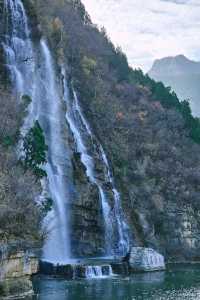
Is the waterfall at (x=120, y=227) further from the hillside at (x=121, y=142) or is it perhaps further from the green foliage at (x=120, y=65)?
the green foliage at (x=120, y=65)

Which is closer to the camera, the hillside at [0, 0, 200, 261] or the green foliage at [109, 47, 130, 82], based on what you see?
the hillside at [0, 0, 200, 261]

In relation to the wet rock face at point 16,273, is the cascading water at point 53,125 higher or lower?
higher

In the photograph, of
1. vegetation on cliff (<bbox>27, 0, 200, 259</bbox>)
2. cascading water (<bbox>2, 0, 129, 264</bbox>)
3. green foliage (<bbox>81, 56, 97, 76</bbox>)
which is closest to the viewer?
cascading water (<bbox>2, 0, 129, 264</bbox>)

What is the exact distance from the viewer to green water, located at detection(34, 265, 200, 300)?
3981 centimetres

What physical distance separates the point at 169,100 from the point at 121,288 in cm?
6033

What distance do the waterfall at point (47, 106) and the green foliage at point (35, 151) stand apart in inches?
180

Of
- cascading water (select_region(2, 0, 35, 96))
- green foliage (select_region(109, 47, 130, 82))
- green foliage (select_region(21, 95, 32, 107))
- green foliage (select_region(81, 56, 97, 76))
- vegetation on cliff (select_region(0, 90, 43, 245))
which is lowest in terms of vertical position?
vegetation on cliff (select_region(0, 90, 43, 245))

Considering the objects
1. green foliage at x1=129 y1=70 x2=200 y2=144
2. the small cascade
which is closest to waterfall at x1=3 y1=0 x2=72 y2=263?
the small cascade

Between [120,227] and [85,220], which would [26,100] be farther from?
[120,227]

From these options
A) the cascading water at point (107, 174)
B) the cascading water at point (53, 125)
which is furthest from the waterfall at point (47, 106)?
the cascading water at point (107, 174)

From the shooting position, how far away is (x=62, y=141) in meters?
63.4

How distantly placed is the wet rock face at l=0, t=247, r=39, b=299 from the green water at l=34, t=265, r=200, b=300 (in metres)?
1.20

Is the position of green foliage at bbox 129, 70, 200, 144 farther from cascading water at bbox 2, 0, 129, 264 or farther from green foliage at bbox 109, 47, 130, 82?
cascading water at bbox 2, 0, 129, 264

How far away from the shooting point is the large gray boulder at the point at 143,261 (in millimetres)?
55941
